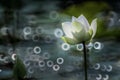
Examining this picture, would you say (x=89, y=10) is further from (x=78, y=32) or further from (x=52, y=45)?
(x=78, y=32)

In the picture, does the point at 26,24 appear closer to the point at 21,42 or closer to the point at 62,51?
the point at 21,42

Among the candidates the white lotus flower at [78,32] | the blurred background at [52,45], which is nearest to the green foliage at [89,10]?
the blurred background at [52,45]

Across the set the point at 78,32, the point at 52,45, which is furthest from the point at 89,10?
the point at 78,32

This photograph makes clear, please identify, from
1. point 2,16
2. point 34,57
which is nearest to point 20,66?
point 34,57

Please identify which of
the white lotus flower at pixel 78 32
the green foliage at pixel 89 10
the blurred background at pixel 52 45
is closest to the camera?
the white lotus flower at pixel 78 32

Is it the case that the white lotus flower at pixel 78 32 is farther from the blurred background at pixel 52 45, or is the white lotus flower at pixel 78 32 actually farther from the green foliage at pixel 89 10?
the green foliage at pixel 89 10

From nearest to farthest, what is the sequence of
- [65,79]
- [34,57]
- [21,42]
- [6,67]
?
[65,79] → [6,67] → [34,57] → [21,42]

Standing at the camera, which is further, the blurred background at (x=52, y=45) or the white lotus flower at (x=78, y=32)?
the blurred background at (x=52, y=45)

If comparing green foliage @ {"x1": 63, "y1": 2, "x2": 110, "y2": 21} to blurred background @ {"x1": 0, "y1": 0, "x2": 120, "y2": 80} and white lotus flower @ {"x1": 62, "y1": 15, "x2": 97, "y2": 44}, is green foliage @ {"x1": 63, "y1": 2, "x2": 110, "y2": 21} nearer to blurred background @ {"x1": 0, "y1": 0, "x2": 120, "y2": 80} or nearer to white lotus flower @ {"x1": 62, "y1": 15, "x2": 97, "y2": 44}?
blurred background @ {"x1": 0, "y1": 0, "x2": 120, "y2": 80}

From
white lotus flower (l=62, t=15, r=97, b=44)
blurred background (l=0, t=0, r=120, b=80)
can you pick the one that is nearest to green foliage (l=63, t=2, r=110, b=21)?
blurred background (l=0, t=0, r=120, b=80)

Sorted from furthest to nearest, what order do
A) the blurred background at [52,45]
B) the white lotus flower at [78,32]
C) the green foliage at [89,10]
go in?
the green foliage at [89,10], the blurred background at [52,45], the white lotus flower at [78,32]
